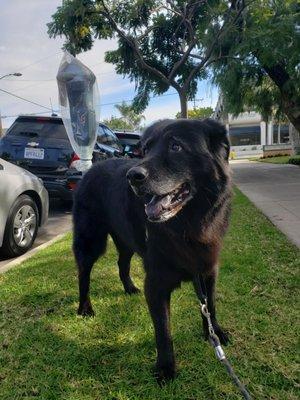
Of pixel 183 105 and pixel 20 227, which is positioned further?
pixel 183 105

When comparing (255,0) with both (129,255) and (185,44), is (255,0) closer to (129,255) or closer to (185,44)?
(185,44)

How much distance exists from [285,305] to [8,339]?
226 cm

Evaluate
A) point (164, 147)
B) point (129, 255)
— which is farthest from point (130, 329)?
point (164, 147)

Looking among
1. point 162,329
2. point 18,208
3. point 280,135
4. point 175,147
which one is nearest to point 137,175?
point 175,147

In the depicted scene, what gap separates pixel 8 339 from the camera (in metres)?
3.00

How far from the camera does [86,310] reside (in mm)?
3377

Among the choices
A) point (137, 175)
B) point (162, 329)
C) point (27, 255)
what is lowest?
point (27, 255)

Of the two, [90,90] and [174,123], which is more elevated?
[90,90]

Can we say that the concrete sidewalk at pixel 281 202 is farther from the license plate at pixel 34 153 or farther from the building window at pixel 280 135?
the building window at pixel 280 135

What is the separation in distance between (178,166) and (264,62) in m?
11.3

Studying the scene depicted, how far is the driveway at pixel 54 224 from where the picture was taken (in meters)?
6.24

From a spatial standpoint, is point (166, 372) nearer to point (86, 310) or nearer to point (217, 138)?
point (86, 310)

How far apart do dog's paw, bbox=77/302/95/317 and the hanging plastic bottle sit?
2.69 metres

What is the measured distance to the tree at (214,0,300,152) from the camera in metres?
12.0
